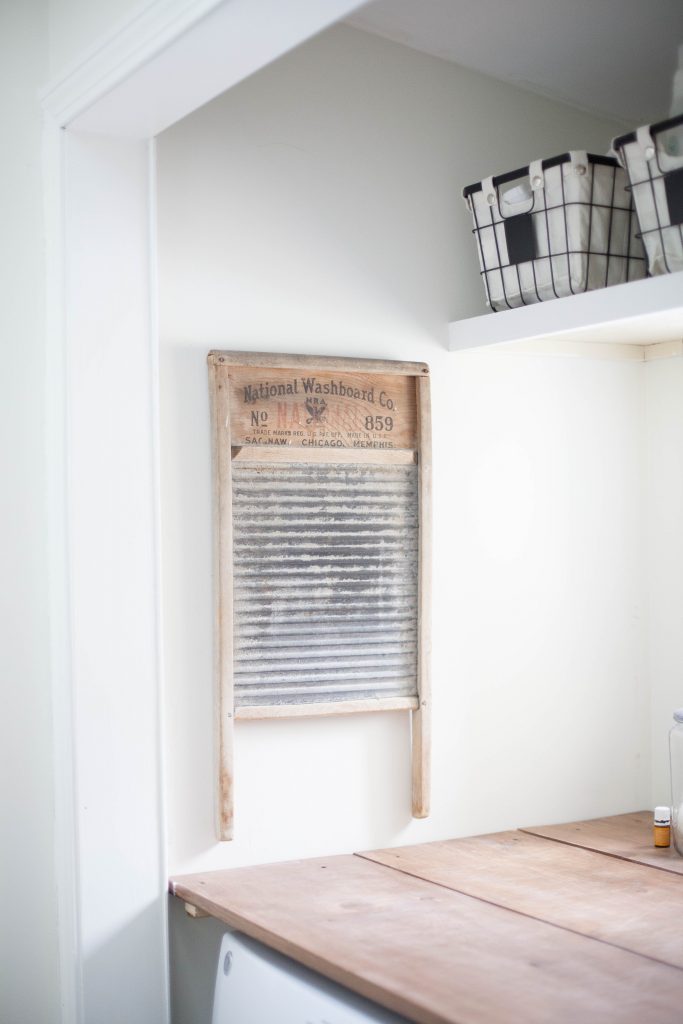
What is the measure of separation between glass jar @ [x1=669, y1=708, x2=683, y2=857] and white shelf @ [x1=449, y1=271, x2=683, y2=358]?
0.83 m

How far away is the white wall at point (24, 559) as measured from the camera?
237cm

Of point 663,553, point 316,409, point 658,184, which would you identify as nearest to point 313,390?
point 316,409

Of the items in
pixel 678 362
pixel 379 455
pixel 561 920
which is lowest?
pixel 561 920

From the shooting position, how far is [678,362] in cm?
293

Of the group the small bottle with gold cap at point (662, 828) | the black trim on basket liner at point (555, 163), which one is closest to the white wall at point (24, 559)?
the black trim on basket liner at point (555, 163)

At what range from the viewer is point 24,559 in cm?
239

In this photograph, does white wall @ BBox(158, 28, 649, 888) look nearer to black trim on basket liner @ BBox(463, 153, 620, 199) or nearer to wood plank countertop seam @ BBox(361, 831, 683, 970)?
wood plank countertop seam @ BBox(361, 831, 683, 970)

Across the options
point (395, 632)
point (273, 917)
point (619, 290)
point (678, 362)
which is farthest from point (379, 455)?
point (273, 917)

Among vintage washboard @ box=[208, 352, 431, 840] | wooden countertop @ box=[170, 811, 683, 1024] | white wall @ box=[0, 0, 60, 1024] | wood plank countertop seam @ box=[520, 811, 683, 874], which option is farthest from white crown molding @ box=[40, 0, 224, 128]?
wood plank countertop seam @ box=[520, 811, 683, 874]

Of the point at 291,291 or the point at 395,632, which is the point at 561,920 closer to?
the point at 395,632

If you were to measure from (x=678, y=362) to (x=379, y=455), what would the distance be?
Answer: 2.74 feet

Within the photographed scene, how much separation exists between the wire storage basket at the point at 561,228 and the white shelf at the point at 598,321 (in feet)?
0.17

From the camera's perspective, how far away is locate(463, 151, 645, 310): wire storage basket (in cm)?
242

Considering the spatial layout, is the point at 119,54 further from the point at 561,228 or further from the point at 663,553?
the point at 663,553
